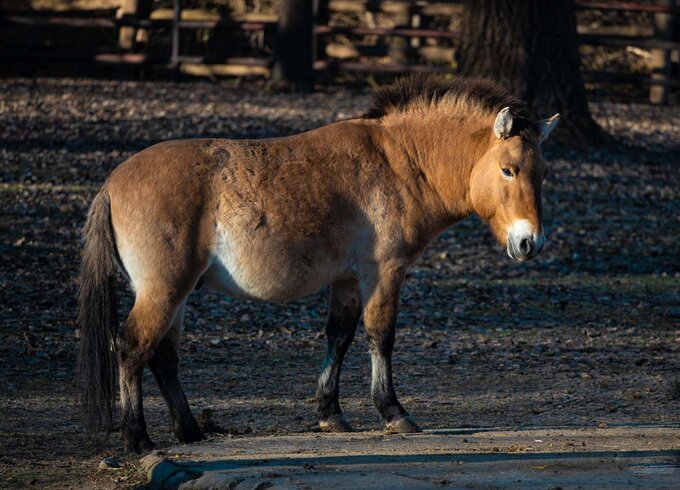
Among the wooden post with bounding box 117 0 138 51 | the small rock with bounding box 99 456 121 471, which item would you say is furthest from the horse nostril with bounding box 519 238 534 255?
the wooden post with bounding box 117 0 138 51

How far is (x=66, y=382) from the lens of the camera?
755 cm

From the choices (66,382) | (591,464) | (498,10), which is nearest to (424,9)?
(498,10)

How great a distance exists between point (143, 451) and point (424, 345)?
342 centimetres

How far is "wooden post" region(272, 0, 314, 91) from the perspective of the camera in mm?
20281

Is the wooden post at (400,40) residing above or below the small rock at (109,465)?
above

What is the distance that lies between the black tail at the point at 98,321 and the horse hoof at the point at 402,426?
1.60 m

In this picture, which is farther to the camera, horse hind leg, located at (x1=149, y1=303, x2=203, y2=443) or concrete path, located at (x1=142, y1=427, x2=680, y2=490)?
horse hind leg, located at (x1=149, y1=303, x2=203, y2=443)

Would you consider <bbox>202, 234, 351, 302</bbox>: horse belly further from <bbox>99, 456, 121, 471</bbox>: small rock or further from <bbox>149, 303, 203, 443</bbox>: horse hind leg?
<bbox>99, 456, 121, 471</bbox>: small rock

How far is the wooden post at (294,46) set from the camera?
2028cm

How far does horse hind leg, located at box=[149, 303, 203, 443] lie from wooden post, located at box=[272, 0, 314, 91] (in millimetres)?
14656

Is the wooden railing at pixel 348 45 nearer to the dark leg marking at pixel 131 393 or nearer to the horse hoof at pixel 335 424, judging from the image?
the horse hoof at pixel 335 424

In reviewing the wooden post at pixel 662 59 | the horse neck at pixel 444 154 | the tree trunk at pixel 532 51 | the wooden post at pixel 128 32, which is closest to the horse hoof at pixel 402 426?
the horse neck at pixel 444 154

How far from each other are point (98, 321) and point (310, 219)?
1309 mm

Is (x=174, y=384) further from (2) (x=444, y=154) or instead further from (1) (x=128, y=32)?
(1) (x=128, y=32)
